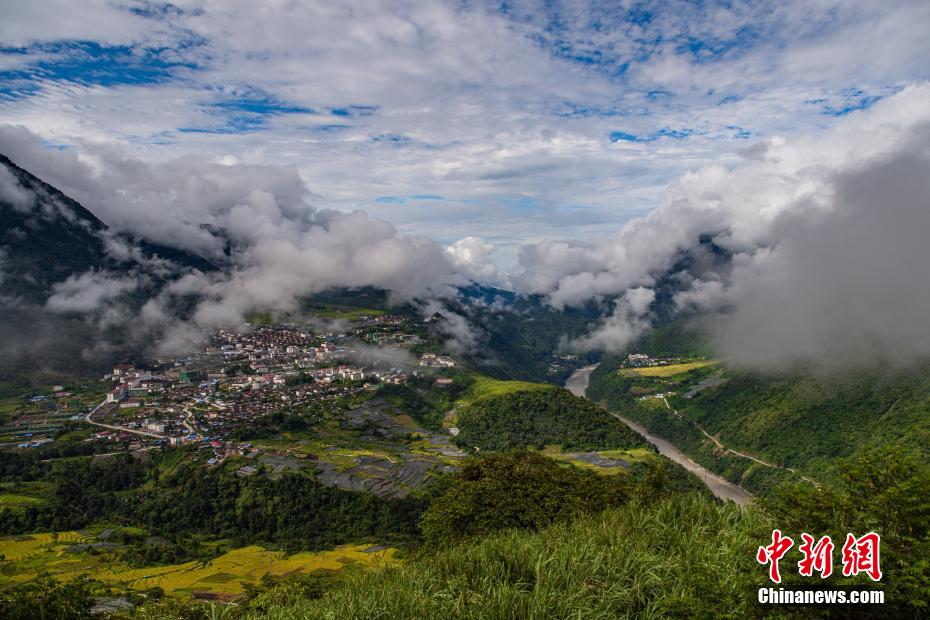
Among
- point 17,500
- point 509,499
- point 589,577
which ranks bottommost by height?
point 17,500

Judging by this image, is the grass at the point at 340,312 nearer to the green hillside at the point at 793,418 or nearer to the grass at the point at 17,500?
the green hillside at the point at 793,418

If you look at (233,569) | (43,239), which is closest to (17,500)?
(233,569)

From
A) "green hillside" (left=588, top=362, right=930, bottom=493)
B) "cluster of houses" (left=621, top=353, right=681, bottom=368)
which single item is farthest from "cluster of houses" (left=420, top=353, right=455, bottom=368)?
"cluster of houses" (left=621, top=353, right=681, bottom=368)

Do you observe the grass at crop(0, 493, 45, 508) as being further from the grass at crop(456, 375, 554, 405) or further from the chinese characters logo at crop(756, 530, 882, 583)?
the chinese characters logo at crop(756, 530, 882, 583)

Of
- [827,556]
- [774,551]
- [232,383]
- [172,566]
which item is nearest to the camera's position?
[827,556]

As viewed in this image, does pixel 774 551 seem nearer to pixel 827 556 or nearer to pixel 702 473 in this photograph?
pixel 827 556

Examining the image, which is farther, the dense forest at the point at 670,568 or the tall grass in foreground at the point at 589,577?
the tall grass in foreground at the point at 589,577

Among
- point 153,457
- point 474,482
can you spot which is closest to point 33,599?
point 474,482

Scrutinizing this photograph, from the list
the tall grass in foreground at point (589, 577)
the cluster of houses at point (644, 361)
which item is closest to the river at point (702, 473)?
the cluster of houses at point (644, 361)
